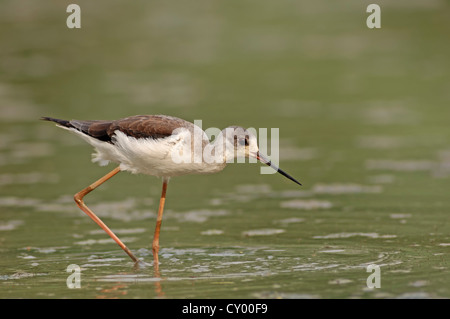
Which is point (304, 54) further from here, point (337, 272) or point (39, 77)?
point (337, 272)

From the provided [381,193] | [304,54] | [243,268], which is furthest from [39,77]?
[243,268]

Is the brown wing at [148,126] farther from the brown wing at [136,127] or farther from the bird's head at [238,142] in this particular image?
the bird's head at [238,142]

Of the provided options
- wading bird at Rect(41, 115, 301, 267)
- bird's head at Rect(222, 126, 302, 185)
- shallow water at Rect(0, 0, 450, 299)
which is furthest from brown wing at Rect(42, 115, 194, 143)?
shallow water at Rect(0, 0, 450, 299)

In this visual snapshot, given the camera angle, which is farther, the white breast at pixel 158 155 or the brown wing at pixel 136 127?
the brown wing at pixel 136 127

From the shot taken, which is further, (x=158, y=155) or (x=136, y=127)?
(x=136, y=127)

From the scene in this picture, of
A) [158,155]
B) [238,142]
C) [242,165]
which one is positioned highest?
[238,142]

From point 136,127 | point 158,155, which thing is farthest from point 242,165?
point 158,155

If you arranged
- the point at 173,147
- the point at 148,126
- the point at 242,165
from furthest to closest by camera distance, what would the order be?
the point at 242,165
the point at 148,126
the point at 173,147

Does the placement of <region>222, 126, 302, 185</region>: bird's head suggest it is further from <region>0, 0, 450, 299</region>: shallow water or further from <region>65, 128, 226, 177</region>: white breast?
<region>0, 0, 450, 299</region>: shallow water

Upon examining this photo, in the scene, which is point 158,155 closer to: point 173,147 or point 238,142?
point 173,147

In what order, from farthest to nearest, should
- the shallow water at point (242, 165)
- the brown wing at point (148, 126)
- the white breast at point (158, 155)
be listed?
the brown wing at point (148, 126)
the white breast at point (158, 155)
the shallow water at point (242, 165)

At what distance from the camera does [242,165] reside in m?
18.1

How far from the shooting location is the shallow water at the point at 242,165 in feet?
35.8

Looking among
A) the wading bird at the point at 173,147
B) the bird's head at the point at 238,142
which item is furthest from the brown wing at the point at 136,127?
the bird's head at the point at 238,142
